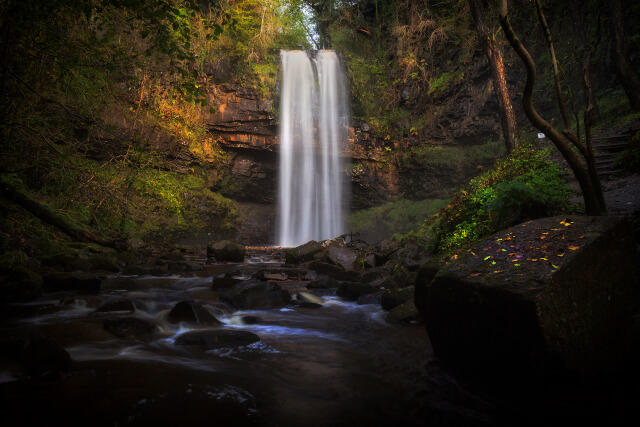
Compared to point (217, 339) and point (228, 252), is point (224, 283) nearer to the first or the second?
point (217, 339)

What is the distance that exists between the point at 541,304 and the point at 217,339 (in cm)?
334

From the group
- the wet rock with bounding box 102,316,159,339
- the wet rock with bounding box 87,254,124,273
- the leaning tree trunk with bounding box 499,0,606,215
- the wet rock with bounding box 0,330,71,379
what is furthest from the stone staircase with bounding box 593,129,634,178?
the wet rock with bounding box 87,254,124,273

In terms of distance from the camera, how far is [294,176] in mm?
20281

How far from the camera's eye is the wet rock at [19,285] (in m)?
5.13

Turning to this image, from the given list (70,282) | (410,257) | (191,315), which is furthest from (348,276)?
(70,282)

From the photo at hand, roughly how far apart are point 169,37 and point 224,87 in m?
15.8

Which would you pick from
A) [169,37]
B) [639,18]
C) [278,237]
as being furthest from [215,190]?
[639,18]

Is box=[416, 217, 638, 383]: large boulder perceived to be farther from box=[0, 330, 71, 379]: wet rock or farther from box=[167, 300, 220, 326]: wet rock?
box=[0, 330, 71, 379]: wet rock

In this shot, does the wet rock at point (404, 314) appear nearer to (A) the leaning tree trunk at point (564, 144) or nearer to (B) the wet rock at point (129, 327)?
(A) the leaning tree trunk at point (564, 144)

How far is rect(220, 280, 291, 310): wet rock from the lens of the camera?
5973 millimetres

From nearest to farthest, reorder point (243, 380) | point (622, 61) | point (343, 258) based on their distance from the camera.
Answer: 1. point (243, 380)
2. point (343, 258)
3. point (622, 61)

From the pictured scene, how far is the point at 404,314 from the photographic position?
4.94 m

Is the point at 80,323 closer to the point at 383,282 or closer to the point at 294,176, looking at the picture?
the point at 383,282

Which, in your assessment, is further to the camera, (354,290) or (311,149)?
(311,149)
